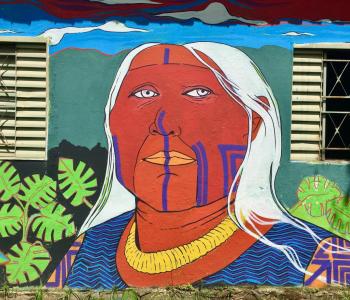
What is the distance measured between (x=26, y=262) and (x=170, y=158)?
1.87 metres

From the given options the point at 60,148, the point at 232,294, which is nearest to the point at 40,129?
the point at 60,148

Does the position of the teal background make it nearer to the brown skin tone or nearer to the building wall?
the building wall

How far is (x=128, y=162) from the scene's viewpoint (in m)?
5.73

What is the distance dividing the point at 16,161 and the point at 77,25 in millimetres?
1584

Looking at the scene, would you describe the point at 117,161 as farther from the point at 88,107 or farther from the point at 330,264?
the point at 330,264

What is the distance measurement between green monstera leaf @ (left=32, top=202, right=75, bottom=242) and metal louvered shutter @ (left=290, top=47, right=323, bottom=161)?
2.51 metres

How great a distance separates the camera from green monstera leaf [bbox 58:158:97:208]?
18.7 ft

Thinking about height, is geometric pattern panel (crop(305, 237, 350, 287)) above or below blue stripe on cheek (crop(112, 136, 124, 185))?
below

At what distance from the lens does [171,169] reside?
575 cm

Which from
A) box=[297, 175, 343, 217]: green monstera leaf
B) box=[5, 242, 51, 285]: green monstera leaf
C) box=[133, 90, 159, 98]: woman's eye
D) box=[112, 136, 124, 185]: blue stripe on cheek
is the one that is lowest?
box=[5, 242, 51, 285]: green monstera leaf

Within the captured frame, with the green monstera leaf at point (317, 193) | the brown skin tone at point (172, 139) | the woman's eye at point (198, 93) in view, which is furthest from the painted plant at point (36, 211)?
the green monstera leaf at point (317, 193)

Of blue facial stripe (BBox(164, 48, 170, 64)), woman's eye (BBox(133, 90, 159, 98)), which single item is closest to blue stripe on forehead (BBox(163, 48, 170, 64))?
blue facial stripe (BBox(164, 48, 170, 64))

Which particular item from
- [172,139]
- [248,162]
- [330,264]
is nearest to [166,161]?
[172,139]

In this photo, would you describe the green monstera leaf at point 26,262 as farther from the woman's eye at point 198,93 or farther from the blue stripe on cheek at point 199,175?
the woman's eye at point 198,93
